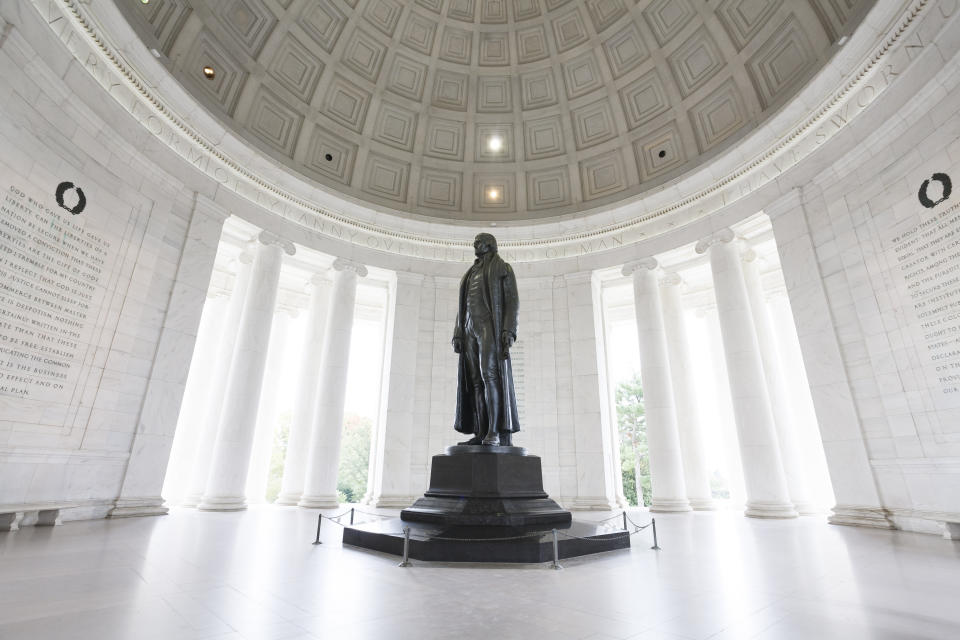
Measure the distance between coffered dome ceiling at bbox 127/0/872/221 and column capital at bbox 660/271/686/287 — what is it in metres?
3.75

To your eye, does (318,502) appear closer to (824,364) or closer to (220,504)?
(220,504)

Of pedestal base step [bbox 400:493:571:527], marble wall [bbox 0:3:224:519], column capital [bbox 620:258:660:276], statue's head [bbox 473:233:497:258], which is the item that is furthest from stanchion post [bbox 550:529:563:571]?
column capital [bbox 620:258:660:276]

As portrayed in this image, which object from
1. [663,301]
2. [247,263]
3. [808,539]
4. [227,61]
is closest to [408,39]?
[227,61]

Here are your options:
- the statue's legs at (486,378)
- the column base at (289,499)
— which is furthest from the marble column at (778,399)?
the column base at (289,499)

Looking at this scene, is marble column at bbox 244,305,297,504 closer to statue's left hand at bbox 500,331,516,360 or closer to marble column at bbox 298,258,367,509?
marble column at bbox 298,258,367,509

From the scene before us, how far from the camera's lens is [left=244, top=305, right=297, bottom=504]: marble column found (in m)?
18.3

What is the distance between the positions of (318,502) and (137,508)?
5.29 meters

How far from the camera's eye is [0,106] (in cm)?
918

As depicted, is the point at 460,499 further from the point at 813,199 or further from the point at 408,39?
the point at 408,39

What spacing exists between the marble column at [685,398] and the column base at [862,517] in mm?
5350

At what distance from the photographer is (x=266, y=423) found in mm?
18859

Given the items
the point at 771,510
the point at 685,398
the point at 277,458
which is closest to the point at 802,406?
the point at 685,398

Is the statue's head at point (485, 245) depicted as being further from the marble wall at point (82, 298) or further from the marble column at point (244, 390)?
the marble column at point (244, 390)

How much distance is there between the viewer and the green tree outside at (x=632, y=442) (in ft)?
130
